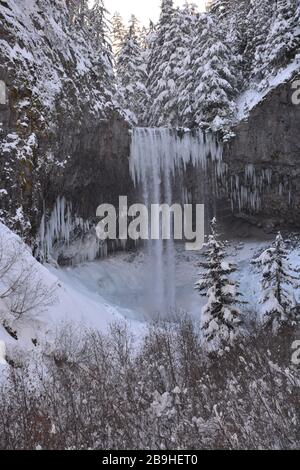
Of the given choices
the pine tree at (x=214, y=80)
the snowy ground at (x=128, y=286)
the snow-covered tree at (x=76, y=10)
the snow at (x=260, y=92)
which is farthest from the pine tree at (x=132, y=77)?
the snowy ground at (x=128, y=286)

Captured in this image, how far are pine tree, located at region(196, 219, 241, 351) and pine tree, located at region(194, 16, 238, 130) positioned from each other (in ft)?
43.4

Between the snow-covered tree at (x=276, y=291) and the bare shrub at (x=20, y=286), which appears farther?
the snow-covered tree at (x=276, y=291)

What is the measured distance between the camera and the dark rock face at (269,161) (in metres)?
26.4

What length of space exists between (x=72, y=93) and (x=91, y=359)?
15.2 metres

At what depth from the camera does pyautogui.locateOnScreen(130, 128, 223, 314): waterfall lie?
27.6 m

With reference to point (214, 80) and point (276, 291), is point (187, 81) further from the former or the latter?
point (276, 291)

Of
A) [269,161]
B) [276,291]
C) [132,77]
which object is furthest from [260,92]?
[276,291]

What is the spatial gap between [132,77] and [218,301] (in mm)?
23732

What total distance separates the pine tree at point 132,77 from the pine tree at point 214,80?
6.04m

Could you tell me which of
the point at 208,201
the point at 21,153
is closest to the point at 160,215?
the point at 208,201

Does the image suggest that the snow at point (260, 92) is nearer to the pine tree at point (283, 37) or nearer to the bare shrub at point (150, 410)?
the pine tree at point (283, 37)

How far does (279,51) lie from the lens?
26.7 m

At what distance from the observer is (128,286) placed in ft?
88.4

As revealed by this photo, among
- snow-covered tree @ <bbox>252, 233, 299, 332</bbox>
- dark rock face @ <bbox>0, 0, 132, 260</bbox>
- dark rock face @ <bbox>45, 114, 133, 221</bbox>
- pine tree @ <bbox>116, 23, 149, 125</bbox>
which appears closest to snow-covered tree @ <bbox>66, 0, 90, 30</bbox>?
dark rock face @ <bbox>0, 0, 132, 260</bbox>
